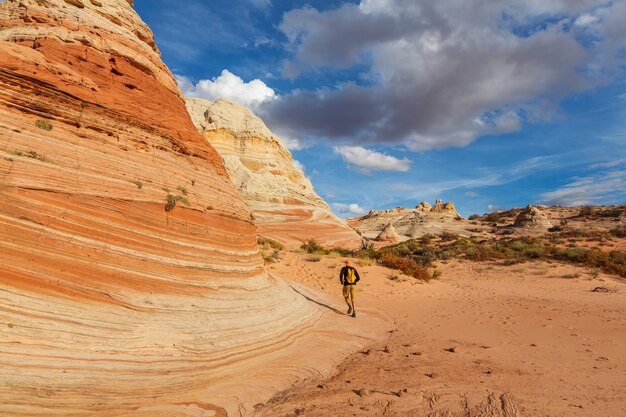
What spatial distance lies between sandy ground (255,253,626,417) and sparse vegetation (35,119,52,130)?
5.95 metres

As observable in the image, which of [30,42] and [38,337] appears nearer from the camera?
[38,337]

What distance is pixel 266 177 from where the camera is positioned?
2945 cm

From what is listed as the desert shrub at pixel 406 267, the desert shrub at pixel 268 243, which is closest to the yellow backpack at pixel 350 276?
the desert shrub at pixel 406 267

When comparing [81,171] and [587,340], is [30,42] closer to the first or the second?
[81,171]

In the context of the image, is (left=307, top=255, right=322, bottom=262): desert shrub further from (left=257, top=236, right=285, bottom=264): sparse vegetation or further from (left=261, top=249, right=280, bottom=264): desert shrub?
(left=261, top=249, right=280, bottom=264): desert shrub

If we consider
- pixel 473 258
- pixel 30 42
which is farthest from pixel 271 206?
pixel 30 42

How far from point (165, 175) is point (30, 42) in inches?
145

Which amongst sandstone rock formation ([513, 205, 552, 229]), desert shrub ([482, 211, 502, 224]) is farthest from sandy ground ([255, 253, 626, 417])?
desert shrub ([482, 211, 502, 224])

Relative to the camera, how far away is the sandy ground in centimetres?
469

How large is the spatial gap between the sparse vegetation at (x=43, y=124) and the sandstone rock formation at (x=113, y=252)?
0.04 m

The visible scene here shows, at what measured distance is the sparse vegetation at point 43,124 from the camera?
19.7ft

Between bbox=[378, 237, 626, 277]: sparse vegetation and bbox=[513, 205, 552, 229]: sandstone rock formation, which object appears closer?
bbox=[378, 237, 626, 277]: sparse vegetation

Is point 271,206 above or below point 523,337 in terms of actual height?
above

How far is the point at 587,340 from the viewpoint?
7.93 meters
